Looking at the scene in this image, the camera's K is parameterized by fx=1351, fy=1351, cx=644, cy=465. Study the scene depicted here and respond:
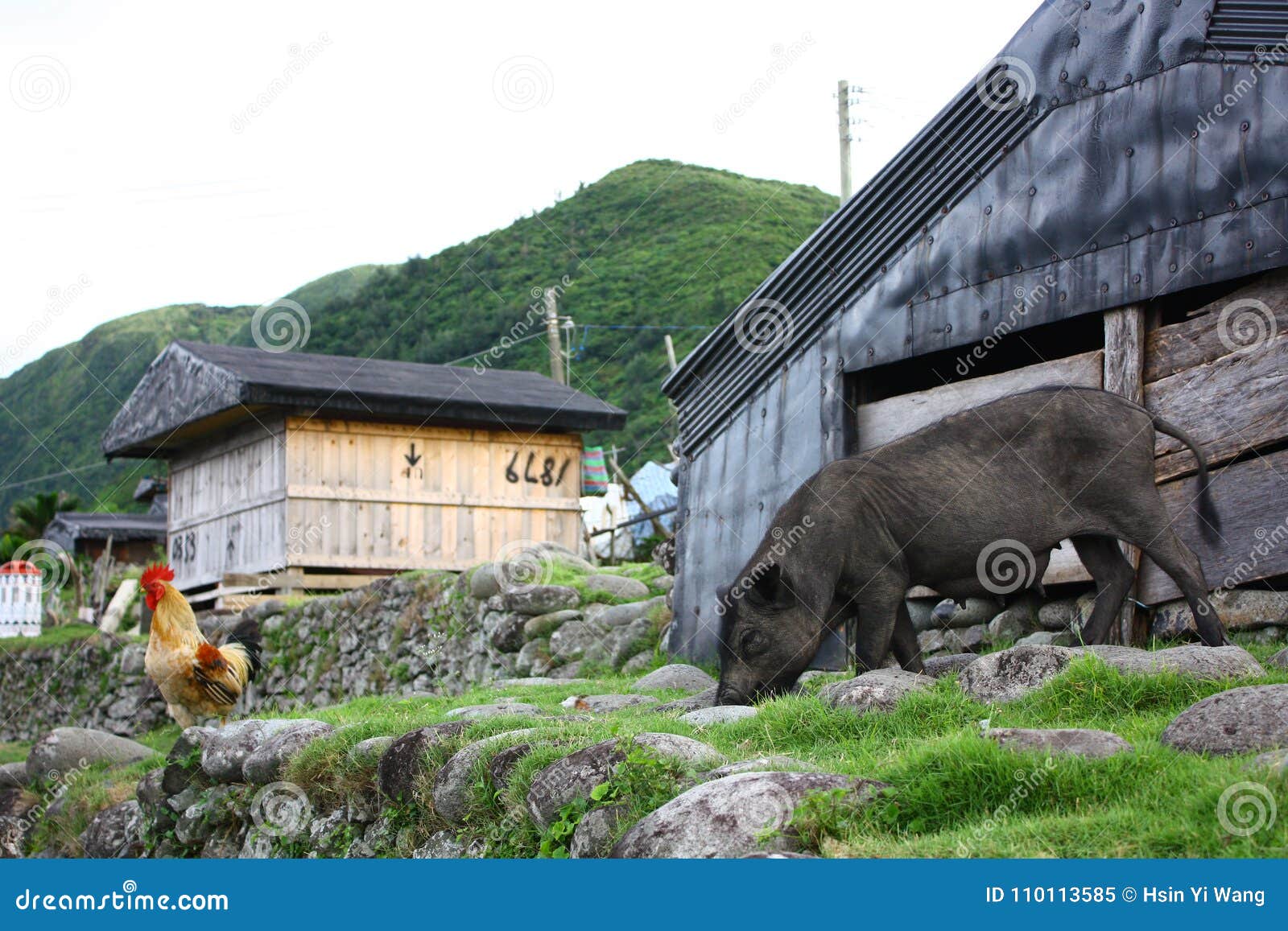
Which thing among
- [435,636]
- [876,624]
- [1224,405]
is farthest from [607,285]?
[876,624]

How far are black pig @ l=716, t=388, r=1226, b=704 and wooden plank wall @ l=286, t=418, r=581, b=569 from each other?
12250mm

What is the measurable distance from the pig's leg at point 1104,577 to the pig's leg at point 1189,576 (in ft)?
1.46

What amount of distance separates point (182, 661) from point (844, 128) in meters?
18.7

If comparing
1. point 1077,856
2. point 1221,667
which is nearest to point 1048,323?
point 1221,667

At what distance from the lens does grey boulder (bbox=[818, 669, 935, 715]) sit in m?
6.42

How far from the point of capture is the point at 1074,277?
908 centimetres

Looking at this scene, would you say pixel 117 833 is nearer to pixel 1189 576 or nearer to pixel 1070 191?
pixel 1189 576

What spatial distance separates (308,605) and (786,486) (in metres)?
9.09

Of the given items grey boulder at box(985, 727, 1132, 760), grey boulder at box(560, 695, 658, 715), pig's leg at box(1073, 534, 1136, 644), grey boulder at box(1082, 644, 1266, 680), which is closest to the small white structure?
grey boulder at box(560, 695, 658, 715)

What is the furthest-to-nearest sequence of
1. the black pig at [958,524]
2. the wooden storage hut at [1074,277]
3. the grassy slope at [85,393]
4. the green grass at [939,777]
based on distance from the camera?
the grassy slope at [85,393]
the wooden storage hut at [1074,277]
the black pig at [958,524]
the green grass at [939,777]

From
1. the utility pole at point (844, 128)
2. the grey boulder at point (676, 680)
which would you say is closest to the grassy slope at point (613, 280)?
the utility pole at point (844, 128)

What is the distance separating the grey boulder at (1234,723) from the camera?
490 centimetres

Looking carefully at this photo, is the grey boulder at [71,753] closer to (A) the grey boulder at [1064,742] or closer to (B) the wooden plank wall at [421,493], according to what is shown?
(B) the wooden plank wall at [421,493]

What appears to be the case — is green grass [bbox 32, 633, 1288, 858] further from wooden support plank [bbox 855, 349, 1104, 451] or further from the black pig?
wooden support plank [bbox 855, 349, 1104, 451]
